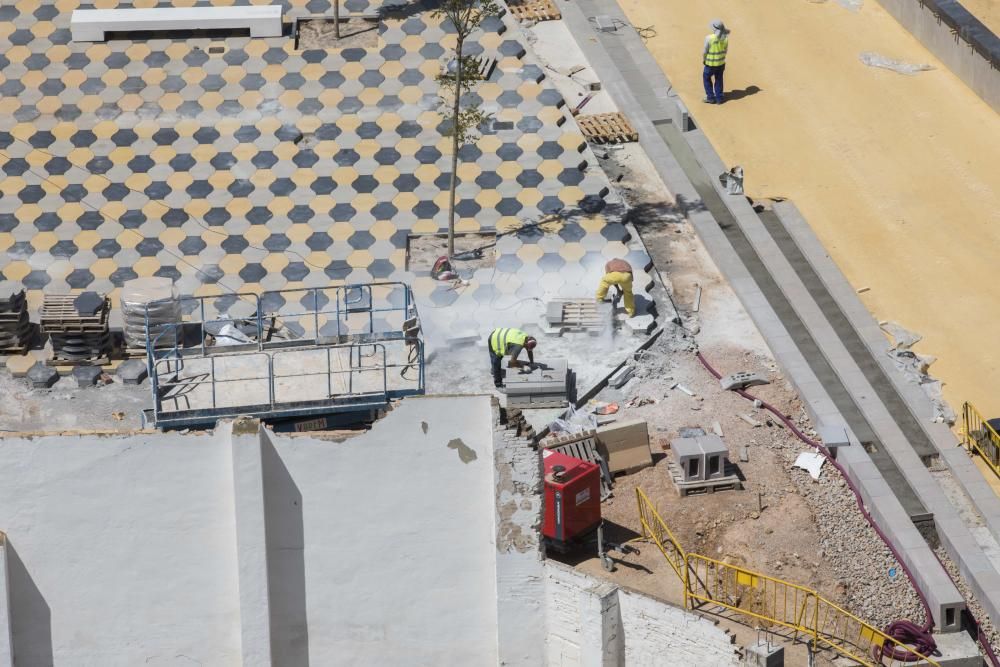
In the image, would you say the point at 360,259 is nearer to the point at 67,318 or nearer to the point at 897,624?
the point at 67,318

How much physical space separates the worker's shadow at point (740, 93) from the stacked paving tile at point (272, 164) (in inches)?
187

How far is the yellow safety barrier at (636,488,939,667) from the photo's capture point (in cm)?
2950

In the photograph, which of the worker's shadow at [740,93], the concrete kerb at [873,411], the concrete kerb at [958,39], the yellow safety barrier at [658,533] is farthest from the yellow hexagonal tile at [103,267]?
the concrete kerb at [958,39]

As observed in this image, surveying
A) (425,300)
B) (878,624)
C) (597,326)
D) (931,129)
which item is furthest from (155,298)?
(931,129)

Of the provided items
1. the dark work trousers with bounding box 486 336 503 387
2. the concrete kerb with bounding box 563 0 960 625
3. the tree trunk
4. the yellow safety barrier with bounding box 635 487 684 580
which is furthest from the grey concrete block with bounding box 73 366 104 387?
the concrete kerb with bounding box 563 0 960 625

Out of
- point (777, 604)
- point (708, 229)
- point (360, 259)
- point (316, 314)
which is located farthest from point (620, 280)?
point (777, 604)

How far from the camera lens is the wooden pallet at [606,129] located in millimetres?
41156

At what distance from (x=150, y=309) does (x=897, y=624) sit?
13815mm

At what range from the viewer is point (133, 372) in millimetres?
35531

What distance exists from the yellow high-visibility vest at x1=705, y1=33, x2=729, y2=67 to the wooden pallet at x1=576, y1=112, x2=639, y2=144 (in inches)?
103

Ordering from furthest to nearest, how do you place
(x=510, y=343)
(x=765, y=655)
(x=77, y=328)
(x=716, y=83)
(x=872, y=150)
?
(x=716, y=83)
(x=872, y=150)
(x=77, y=328)
(x=510, y=343)
(x=765, y=655)

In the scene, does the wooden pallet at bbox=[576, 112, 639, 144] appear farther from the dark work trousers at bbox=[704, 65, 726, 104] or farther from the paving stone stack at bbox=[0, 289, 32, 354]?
the paving stone stack at bbox=[0, 289, 32, 354]

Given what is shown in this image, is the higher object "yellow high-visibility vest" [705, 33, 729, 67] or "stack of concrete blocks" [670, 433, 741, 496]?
"yellow high-visibility vest" [705, 33, 729, 67]

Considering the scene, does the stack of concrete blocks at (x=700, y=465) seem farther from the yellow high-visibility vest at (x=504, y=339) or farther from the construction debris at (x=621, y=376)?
the yellow high-visibility vest at (x=504, y=339)
